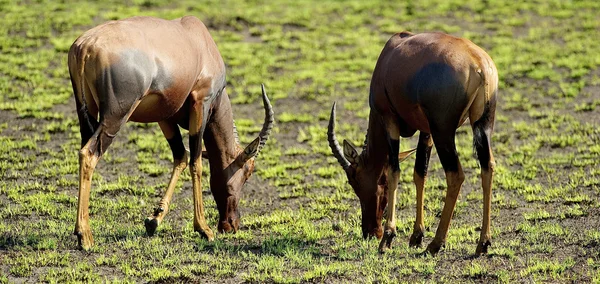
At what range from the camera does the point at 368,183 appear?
1187 centimetres

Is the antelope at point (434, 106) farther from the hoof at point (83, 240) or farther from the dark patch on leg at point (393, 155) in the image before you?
the hoof at point (83, 240)

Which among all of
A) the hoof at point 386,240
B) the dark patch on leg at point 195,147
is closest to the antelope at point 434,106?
the hoof at point 386,240

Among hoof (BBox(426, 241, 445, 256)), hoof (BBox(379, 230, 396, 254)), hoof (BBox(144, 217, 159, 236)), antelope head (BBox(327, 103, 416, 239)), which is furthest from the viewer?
antelope head (BBox(327, 103, 416, 239))

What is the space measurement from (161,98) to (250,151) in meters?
1.94

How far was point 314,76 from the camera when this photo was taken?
2011 centimetres

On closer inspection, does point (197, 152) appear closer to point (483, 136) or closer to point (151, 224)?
point (151, 224)

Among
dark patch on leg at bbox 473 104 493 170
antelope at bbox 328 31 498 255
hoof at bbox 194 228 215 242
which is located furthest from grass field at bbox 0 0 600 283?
dark patch on leg at bbox 473 104 493 170

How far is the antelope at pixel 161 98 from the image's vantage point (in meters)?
10.0

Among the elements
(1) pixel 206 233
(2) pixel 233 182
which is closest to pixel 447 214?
(1) pixel 206 233

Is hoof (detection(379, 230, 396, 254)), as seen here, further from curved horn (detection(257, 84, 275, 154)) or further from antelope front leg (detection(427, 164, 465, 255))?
curved horn (detection(257, 84, 275, 154))

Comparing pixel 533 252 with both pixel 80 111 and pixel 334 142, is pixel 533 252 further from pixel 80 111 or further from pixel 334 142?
pixel 80 111

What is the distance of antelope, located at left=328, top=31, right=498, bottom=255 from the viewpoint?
989cm

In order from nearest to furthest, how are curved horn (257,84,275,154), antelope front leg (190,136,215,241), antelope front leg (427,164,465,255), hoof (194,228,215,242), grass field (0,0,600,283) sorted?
grass field (0,0,600,283) → antelope front leg (427,164,465,255) → hoof (194,228,215,242) → antelope front leg (190,136,215,241) → curved horn (257,84,275,154)

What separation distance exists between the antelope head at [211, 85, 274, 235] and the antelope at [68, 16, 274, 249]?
1 centimetres
